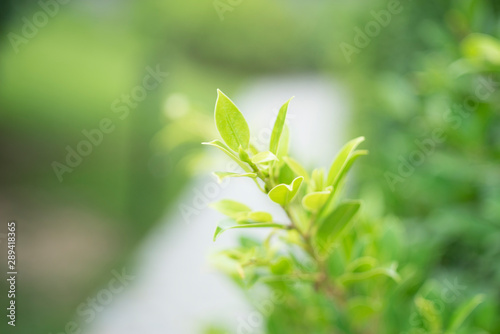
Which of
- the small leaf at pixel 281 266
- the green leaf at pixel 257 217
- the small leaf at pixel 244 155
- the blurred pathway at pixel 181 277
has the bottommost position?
the blurred pathway at pixel 181 277

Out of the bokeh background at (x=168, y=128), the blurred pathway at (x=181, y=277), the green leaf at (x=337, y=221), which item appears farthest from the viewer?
the blurred pathway at (x=181, y=277)

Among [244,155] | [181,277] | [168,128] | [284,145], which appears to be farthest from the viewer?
[181,277]

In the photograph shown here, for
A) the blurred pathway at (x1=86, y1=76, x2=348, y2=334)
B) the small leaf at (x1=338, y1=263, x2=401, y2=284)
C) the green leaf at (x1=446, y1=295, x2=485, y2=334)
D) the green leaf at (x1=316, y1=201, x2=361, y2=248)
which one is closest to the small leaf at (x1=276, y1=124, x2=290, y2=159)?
the green leaf at (x1=316, y1=201, x2=361, y2=248)

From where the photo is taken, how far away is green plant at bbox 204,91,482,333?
506 mm

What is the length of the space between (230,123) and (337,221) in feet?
0.72

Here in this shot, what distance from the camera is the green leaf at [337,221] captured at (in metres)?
0.60

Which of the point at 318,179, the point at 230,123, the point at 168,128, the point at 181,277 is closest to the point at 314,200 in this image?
the point at 318,179

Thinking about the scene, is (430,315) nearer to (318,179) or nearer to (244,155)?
(318,179)

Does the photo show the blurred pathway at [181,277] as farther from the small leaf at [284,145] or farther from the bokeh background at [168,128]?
the small leaf at [284,145]

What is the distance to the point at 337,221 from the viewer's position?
607mm

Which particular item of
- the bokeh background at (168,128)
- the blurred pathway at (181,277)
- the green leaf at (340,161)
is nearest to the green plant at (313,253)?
the green leaf at (340,161)

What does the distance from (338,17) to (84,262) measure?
3.28 metres

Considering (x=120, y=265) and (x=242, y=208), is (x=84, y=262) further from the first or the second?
(x=242, y=208)

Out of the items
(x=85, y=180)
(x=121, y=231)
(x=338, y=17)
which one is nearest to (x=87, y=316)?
(x=121, y=231)
